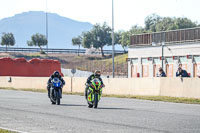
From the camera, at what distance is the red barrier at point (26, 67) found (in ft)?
179

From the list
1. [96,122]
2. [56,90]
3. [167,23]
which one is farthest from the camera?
[167,23]

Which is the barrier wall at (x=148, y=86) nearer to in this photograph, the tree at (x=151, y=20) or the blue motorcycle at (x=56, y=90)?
the blue motorcycle at (x=56, y=90)

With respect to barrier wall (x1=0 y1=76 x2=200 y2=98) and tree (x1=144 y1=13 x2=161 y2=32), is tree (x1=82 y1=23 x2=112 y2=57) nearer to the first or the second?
tree (x1=144 y1=13 x2=161 y2=32)

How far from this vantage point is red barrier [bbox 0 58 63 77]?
5444cm

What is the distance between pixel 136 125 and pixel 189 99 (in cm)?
1192

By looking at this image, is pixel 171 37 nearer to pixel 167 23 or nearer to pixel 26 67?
pixel 26 67

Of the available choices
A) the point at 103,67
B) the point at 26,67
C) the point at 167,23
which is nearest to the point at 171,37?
the point at 26,67

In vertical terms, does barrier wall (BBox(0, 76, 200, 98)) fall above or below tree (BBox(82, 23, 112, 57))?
below

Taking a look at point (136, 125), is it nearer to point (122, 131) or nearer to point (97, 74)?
point (122, 131)

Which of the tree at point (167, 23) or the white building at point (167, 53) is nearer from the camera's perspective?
the white building at point (167, 53)

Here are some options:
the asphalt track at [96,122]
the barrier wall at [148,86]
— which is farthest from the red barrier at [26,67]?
the asphalt track at [96,122]

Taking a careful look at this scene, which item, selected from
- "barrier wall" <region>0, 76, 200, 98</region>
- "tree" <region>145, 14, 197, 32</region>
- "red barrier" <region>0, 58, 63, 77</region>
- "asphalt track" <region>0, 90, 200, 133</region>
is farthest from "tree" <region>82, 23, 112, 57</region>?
"asphalt track" <region>0, 90, 200, 133</region>

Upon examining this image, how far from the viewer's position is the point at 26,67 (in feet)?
184

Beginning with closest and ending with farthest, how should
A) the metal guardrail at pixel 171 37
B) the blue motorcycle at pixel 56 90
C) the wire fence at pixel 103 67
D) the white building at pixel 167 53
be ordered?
1. the blue motorcycle at pixel 56 90
2. the white building at pixel 167 53
3. the metal guardrail at pixel 171 37
4. the wire fence at pixel 103 67
